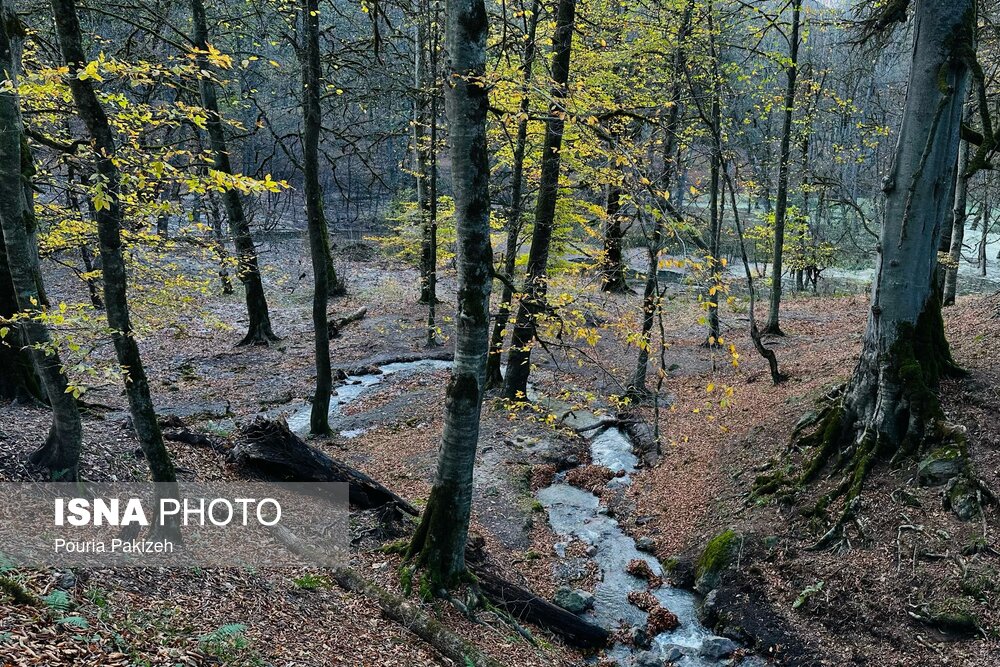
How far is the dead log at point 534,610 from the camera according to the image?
700cm

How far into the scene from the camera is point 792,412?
11.0m

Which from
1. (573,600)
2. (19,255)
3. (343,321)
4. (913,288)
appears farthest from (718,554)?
(343,321)

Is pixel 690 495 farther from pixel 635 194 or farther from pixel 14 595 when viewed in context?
pixel 14 595

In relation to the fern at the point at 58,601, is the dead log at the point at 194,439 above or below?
below

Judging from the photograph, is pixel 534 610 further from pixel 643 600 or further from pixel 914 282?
pixel 914 282

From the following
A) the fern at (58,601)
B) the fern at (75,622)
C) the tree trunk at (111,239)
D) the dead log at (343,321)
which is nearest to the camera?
the fern at (75,622)

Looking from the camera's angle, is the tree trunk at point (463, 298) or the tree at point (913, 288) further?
the tree at point (913, 288)

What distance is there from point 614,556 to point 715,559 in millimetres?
1587

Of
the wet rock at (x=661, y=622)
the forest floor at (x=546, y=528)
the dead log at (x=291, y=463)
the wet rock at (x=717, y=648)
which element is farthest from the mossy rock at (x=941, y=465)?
the dead log at (x=291, y=463)

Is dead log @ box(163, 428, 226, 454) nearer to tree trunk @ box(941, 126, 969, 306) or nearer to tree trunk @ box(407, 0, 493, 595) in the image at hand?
tree trunk @ box(407, 0, 493, 595)

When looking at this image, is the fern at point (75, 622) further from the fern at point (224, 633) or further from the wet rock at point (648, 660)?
the wet rock at point (648, 660)

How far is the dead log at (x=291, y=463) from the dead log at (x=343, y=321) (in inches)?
495

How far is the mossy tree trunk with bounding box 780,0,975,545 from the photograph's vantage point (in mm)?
7590

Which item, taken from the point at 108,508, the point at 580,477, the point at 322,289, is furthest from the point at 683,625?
the point at 322,289
